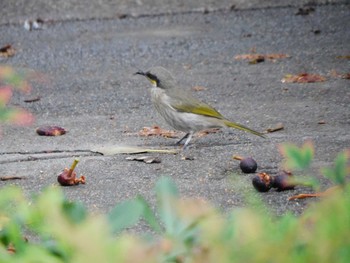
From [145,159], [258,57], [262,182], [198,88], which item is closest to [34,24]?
[258,57]

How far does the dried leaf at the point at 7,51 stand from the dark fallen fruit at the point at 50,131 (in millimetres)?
3995

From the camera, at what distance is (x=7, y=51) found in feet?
34.6

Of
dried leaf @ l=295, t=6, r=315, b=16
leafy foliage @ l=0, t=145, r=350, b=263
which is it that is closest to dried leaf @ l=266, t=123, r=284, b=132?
leafy foliage @ l=0, t=145, r=350, b=263

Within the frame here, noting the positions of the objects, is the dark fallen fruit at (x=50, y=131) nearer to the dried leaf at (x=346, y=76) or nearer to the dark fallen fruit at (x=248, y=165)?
the dark fallen fruit at (x=248, y=165)

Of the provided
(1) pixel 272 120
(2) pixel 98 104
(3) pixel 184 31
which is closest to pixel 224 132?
(1) pixel 272 120

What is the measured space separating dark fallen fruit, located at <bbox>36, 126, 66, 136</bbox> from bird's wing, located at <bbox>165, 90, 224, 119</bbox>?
2.90 feet

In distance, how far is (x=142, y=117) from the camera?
716 centimetres

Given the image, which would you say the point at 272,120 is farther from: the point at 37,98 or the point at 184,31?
the point at 184,31

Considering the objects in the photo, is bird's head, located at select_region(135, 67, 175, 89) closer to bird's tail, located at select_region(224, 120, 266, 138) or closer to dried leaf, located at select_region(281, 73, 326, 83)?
bird's tail, located at select_region(224, 120, 266, 138)

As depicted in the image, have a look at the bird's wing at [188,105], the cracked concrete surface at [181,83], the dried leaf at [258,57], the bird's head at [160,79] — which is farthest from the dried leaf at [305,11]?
the bird's wing at [188,105]

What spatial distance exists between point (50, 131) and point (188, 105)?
1.03 m

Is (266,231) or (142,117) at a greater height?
(266,231)

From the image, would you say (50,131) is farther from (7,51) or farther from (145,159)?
(7,51)

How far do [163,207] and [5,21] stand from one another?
11218 millimetres
